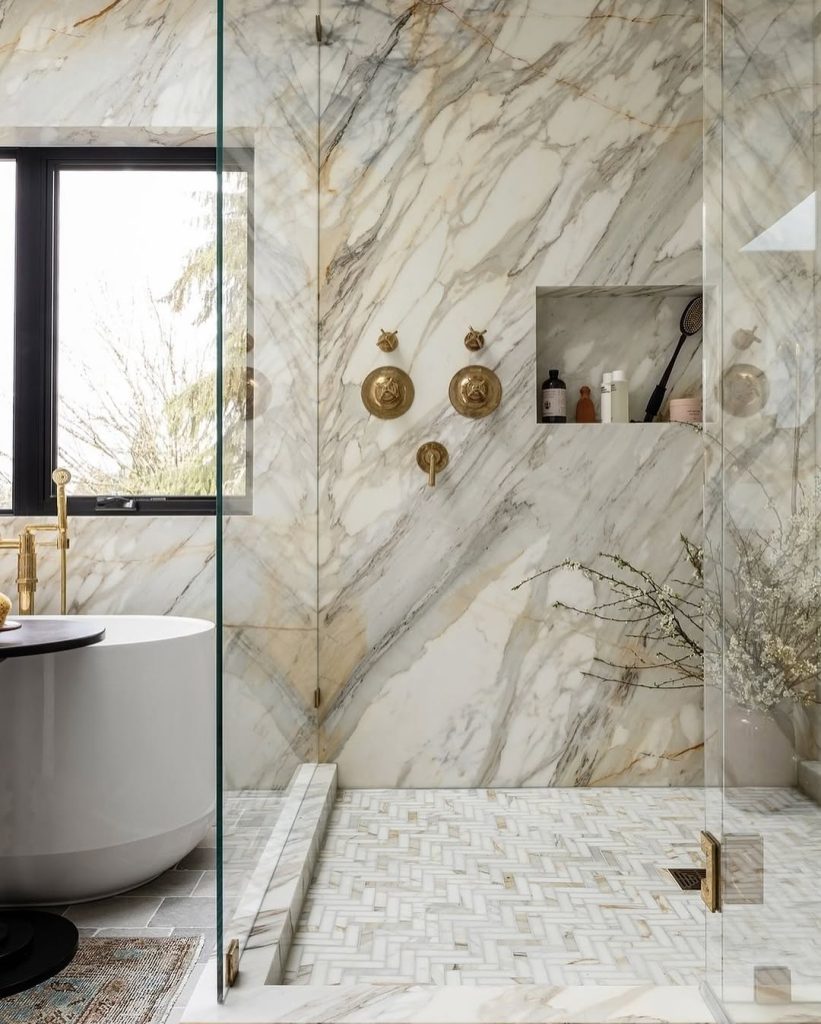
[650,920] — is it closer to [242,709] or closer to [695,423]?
[242,709]

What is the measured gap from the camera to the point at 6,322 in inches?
109

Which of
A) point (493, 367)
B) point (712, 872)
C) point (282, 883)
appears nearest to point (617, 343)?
point (493, 367)

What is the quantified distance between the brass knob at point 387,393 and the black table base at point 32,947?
1.49 meters

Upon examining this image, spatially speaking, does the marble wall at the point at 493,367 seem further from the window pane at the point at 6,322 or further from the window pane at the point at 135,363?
the window pane at the point at 6,322

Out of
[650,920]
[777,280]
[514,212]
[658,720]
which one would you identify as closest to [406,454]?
[514,212]

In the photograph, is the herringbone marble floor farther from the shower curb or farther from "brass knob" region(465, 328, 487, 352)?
"brass knob" region(465, 328, 487, 352)

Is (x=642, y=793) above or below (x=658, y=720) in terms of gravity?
below

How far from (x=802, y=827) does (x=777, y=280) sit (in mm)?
651

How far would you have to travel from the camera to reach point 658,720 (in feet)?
8.00

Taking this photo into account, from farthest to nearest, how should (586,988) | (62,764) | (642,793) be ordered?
(642,793)
(62,764)
(586,988)

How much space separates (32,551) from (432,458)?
4.01ft

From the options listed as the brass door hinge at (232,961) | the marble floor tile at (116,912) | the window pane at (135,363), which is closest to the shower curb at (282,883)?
the brass door hinge at (232,961)

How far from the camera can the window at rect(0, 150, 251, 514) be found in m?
2.77

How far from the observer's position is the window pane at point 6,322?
2775 mm
